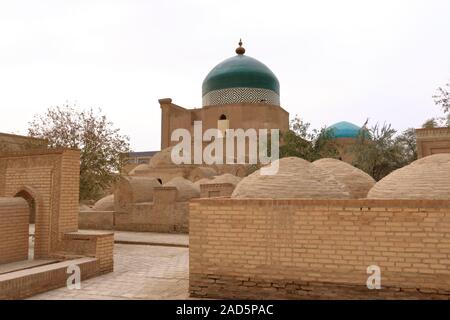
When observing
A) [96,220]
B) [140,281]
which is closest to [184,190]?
[96,220]

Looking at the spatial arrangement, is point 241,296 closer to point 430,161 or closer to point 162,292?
point 162,292

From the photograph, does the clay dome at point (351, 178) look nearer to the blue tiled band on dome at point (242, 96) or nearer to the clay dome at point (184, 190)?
the clay dome at point (184, 190)

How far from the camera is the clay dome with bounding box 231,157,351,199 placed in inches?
272

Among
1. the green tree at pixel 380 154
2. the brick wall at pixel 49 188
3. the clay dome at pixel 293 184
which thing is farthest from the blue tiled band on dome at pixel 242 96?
the clay dome at pixel 293 184

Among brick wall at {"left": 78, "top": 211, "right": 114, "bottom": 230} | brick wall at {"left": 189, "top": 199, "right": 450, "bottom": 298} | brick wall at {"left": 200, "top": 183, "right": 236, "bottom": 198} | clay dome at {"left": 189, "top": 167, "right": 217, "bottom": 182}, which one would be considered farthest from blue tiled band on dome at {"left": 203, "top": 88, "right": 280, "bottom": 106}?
brick wall at {"left": 189, "top": 199, "right": 450, "bottom": 298}

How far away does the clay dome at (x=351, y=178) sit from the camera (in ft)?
35.2

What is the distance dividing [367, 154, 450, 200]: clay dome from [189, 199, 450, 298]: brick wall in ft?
4.00

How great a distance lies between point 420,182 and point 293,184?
2.14 m

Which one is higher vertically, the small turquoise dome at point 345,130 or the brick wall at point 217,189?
→ the small turquoise dome at point 345,130

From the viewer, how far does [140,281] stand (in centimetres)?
733

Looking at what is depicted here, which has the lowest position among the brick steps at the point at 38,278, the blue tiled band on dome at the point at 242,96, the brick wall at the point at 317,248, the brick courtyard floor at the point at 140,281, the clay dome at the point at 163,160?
the brick courtyard floor at the point at 140,281

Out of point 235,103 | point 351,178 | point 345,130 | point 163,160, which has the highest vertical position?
point 235,103

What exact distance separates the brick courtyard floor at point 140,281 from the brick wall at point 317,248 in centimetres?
81

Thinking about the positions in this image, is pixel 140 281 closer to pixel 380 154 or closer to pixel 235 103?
pixel 380 154
